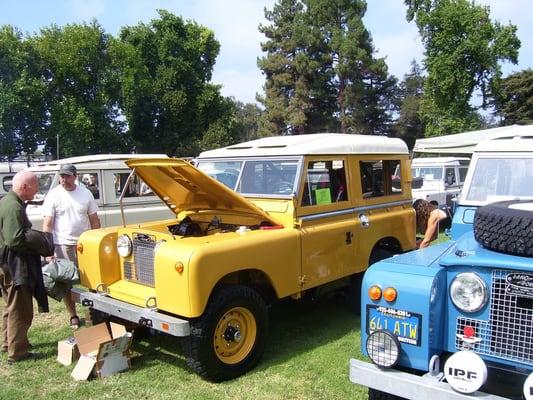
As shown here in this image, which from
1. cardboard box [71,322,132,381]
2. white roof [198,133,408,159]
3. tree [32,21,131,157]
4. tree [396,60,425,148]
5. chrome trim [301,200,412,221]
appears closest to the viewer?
cardboard box [71,322,132,381]

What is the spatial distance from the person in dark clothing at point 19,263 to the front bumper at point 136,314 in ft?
1.39

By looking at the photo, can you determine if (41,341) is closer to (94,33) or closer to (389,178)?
(389,178)

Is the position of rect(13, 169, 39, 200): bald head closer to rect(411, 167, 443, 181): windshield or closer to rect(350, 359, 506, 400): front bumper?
rect(350, 359, 506, 400): front bumper

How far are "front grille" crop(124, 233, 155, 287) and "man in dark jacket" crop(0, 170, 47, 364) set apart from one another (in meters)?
0.94

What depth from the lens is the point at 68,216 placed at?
17.6 ft

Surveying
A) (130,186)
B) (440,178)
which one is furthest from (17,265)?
(440,178)

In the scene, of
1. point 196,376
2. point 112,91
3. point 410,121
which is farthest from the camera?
point 410,121

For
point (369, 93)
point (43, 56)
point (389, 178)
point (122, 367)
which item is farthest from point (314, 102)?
point (122, 367)

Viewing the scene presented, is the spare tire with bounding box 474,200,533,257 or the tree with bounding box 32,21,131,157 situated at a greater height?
the tree with bounding box 32,21,131,157

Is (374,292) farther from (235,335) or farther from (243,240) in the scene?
(235,335)

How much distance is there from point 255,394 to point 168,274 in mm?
1223

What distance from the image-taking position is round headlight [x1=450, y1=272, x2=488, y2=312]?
2.56 metres

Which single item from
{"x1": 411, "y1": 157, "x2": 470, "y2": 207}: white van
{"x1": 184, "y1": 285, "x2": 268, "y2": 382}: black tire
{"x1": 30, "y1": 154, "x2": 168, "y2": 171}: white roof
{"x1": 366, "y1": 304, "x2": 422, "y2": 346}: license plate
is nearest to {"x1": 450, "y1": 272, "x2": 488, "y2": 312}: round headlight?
{"x1": 366, "y1": 304, "x2": 422, "y2": 346}: license plate

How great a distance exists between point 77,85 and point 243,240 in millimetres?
23107
